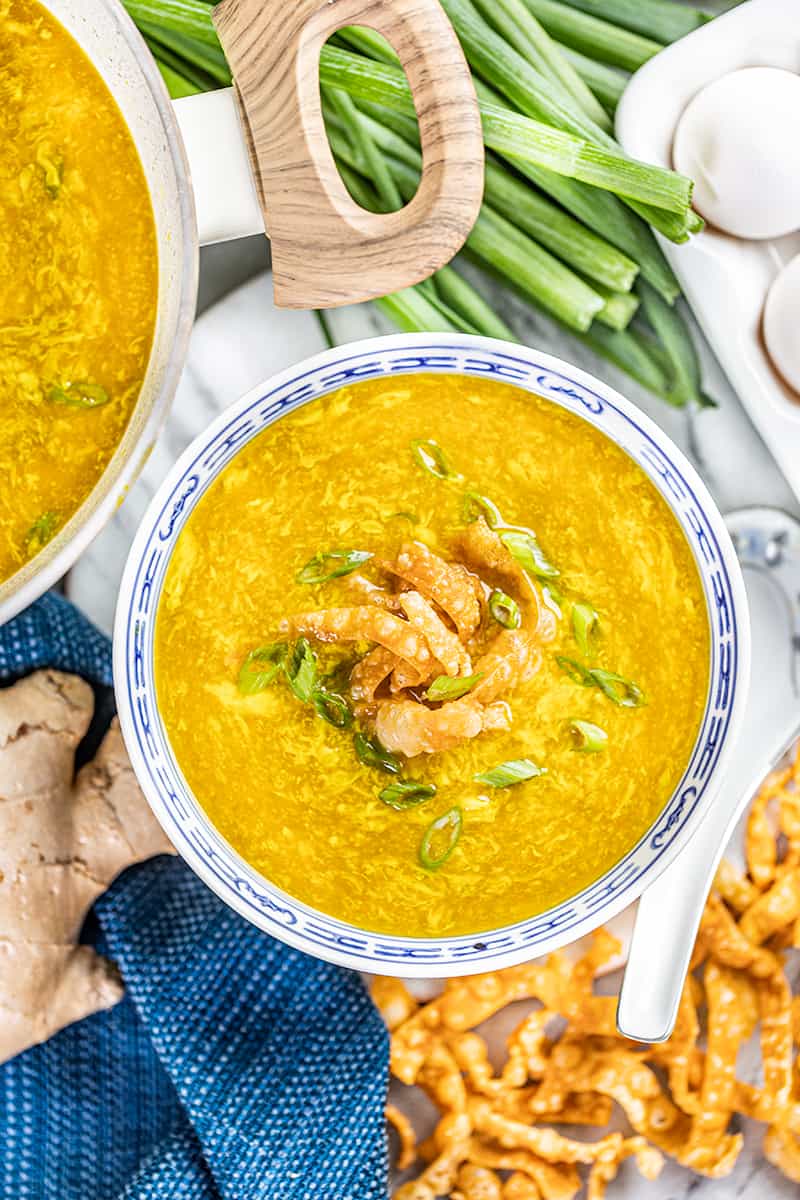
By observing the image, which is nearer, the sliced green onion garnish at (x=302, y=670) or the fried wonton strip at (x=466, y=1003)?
the sliced green onion garnish at (x=302, y=670)

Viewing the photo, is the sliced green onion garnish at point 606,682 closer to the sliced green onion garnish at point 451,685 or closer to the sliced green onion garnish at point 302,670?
the sliced green onion garnish at point 451,685

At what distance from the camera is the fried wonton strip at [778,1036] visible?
232cm

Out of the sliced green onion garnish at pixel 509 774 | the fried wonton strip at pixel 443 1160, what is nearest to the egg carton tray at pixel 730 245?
the sliced green onion garnish at pixel 509 774

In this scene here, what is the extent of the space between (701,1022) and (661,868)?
0.69 m

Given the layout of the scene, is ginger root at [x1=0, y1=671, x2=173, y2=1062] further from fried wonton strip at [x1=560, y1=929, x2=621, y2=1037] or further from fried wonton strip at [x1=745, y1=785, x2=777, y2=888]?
fried wonton strip at [x1=745, y1=785, x2=777, y2=888]

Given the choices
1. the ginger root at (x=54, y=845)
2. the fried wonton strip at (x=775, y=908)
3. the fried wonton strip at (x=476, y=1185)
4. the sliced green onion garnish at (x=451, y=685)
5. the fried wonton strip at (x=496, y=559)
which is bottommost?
the fried wonton strip at (x=476, y=1185)

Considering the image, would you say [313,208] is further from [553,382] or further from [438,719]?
[438,719]

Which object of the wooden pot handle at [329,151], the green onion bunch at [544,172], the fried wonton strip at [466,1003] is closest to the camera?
the wooden pot handle at [329,151]

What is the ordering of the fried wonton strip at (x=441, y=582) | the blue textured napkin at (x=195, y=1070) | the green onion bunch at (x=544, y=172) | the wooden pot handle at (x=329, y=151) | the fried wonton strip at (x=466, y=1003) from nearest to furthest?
1. the wooden pot handle at (x=329, y=151)
2. the fried wonton strip at (x=441, y=582)
3. the green onion bunch at (x=544, y=172)
4. the blue textured napkin at (x=195, y=1070)
5. the fried wonton strip at (x=466, y=1003)

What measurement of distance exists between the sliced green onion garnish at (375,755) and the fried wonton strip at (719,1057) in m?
0.88

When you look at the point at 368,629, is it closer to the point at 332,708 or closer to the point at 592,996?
the point at 332,708

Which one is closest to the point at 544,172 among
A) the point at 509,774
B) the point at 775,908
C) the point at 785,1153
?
the point at 509,774

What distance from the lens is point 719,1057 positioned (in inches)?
91.3

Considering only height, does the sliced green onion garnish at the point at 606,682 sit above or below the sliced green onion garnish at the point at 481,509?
below
